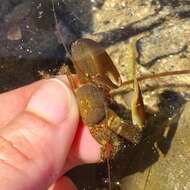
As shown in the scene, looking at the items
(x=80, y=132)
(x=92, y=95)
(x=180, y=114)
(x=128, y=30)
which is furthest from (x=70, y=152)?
(x=128, y=30)

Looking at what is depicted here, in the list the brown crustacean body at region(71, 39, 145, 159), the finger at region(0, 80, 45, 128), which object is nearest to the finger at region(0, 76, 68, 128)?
the finger at region(0, 80, 45, 128)

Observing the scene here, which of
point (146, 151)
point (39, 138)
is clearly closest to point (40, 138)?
point (39, 138)

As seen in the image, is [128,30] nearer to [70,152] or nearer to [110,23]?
[110,23]

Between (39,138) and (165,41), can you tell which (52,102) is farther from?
(165,41)

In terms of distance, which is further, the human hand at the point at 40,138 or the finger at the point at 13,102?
the finger at the point at 13,102

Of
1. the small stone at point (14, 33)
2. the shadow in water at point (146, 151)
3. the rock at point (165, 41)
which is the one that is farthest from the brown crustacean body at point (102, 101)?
the small stone at point (14, 33)

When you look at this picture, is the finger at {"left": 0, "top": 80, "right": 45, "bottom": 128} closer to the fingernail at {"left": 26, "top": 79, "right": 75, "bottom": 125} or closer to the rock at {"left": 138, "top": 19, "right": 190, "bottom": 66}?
the fingernail at {"left": 26, "top": 79, "right": 75, "bottom": 125}

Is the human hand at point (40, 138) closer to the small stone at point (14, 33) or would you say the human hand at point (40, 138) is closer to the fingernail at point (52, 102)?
the fingernail at point (52, 102)
